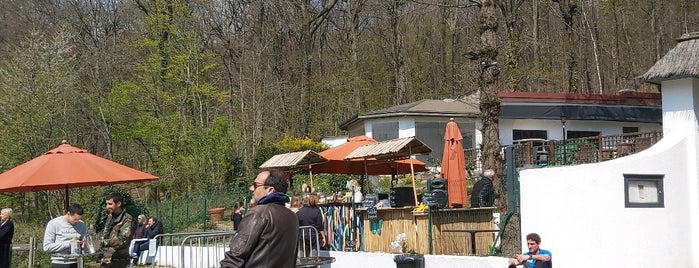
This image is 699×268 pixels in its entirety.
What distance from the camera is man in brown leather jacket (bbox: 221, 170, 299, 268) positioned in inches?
214

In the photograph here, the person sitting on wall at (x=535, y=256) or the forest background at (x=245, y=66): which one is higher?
the forest background at (x=245, y=66)

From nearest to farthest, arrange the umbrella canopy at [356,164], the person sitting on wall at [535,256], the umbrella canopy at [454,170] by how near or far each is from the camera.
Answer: the person sitting on wall at [535,256] < the umbrella canopy at [454,170] < the umbrella canopy at [356,164]

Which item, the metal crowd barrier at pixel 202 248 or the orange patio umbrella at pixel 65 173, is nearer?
the metal crowd barrier at pixel 202 248

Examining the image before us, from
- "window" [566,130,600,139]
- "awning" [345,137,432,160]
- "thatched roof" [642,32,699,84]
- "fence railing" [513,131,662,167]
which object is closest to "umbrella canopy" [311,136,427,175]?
"awning" [345,137,432,160]

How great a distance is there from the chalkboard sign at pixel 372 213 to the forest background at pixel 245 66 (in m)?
14.0

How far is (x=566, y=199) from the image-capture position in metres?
12.5

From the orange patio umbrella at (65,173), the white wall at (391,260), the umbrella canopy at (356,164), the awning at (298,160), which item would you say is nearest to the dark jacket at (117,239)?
the orange patio umbrella at (65,173)

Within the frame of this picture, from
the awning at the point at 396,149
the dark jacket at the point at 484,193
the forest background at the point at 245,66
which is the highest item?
the forest background at the point at 245,66

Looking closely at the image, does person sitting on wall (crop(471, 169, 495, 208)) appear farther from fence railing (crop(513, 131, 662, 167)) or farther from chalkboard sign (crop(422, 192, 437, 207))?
fence railing (crop(513, 131, 662, 167))

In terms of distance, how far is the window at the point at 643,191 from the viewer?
41.4 ft

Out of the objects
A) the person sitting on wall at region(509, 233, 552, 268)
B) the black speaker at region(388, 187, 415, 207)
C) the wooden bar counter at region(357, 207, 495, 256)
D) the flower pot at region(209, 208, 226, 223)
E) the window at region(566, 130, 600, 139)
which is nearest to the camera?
the person sitting on wall at region(509, 233, 552, 268)

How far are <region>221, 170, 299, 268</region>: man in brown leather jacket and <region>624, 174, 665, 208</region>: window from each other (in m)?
8.04

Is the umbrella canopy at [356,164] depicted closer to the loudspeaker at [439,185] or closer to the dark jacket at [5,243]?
the loudspeaker at [439,185]

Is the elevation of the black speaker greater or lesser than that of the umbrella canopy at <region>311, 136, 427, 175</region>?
lesser
